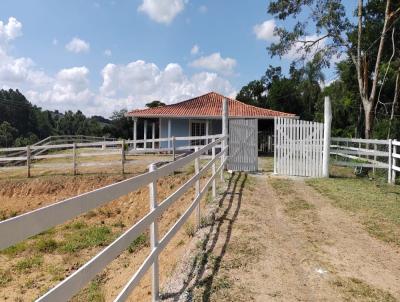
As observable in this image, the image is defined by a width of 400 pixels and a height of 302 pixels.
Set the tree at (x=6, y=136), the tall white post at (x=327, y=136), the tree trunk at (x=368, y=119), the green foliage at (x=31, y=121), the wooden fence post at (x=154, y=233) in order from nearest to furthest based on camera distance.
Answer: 1. the wooden fence post at (x=154, y=233)
2. the tall white post at (x=327, y=136)
3. the tree trunk at (x=368, y=119)
4. the tree at (x=6, y=136)
5. the green foliage at (x=31, y=121)

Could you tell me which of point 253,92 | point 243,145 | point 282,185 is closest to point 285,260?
point 282,185

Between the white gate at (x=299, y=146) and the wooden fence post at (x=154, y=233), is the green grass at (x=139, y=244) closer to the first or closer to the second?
the wooden fence post at (x=154, y=233)

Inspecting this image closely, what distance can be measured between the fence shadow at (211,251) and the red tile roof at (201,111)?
53.1 feet

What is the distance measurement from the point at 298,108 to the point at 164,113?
984 inches

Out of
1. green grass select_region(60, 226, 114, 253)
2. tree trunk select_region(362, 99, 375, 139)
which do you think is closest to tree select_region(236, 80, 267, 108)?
tree trunk select_region(362, 99, 375, 139)

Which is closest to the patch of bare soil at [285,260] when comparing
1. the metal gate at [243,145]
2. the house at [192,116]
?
the metal gate at [243,145]

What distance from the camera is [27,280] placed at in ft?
22.9

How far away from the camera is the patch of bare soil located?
14.0 ft

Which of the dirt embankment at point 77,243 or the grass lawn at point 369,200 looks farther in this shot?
the grass lawn at point 369,200

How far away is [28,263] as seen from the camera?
313 inches

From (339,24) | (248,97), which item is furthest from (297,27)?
(248,97)

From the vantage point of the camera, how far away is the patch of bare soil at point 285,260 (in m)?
4.26

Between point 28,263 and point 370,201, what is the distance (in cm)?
738

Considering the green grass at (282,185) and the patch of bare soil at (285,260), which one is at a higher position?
the green grass at (282,185)
